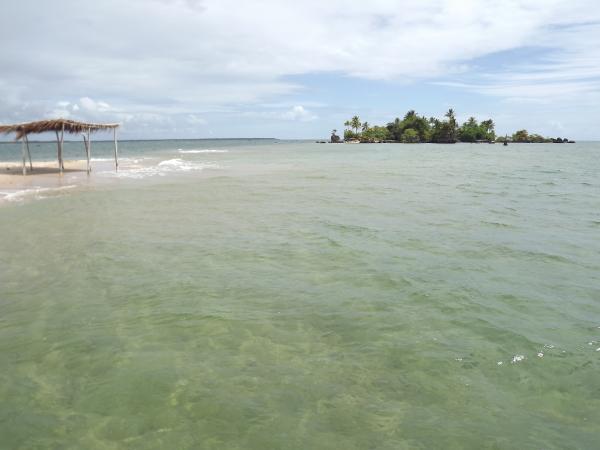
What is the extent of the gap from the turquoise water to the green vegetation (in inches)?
4829

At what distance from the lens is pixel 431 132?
131m

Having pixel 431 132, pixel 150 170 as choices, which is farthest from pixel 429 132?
pixel 150 170

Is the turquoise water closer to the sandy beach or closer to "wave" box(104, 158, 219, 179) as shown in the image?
the sandy beach

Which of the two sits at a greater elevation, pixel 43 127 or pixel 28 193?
pixel 43 127

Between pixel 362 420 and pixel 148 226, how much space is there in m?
9.57

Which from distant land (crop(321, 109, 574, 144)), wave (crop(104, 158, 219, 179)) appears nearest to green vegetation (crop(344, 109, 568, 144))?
distant land (crop(321, 109, 574, 144))

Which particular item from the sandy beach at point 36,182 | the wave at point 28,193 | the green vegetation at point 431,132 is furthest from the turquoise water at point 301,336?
the green vegetation at point 431,132

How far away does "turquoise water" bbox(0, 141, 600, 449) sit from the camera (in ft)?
12.7

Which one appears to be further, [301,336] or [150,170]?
[150,170]

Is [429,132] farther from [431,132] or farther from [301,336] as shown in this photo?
[301,336]

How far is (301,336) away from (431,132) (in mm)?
134429

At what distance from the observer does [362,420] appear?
12.8 feet

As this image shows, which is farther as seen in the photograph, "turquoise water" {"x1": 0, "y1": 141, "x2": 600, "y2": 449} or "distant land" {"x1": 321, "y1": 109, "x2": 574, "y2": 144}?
"distant land" {"x1": 321, "y1": 109, "x2": 574, "y2": 144}

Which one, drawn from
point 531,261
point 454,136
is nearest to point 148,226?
point 531,261
